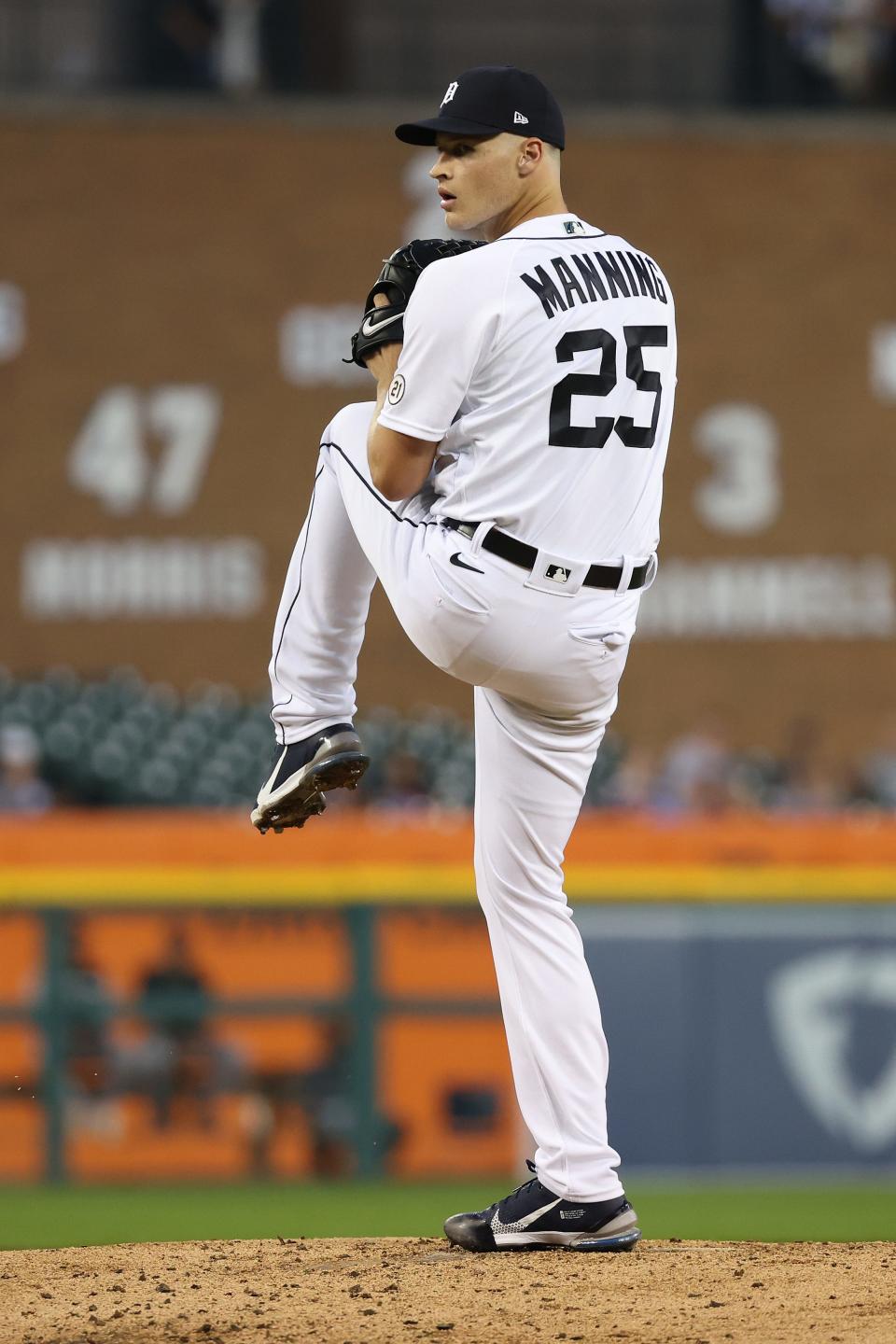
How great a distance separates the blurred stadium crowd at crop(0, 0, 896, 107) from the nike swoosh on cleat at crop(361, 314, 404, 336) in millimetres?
10034

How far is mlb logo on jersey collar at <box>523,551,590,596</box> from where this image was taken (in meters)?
3.27

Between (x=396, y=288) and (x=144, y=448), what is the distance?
32.5ft

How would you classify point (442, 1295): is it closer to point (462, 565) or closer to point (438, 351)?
point (462, 565)

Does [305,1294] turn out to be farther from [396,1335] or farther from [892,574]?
[892,574]

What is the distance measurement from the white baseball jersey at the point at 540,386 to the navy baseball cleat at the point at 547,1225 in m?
1.10

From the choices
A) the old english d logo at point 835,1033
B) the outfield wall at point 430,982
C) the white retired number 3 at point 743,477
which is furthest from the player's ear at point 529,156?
the white retired number 3 at point 743,477

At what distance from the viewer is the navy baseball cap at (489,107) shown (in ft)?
10.8

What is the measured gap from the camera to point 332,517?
11.5ft

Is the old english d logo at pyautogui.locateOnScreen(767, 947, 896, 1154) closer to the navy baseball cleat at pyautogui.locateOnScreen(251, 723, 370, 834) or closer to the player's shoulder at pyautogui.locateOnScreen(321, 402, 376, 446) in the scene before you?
the navy baseball cleat at pyautogui.locateOnScreen(251, 723, 370, 834)

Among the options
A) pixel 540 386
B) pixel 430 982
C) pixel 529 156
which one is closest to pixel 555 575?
pixel 540 386

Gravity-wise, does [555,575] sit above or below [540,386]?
below

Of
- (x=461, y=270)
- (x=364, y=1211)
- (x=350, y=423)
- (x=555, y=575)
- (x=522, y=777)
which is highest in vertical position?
(x=461, y=270)

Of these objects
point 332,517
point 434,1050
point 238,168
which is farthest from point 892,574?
point 332,517

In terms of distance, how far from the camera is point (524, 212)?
342cm
